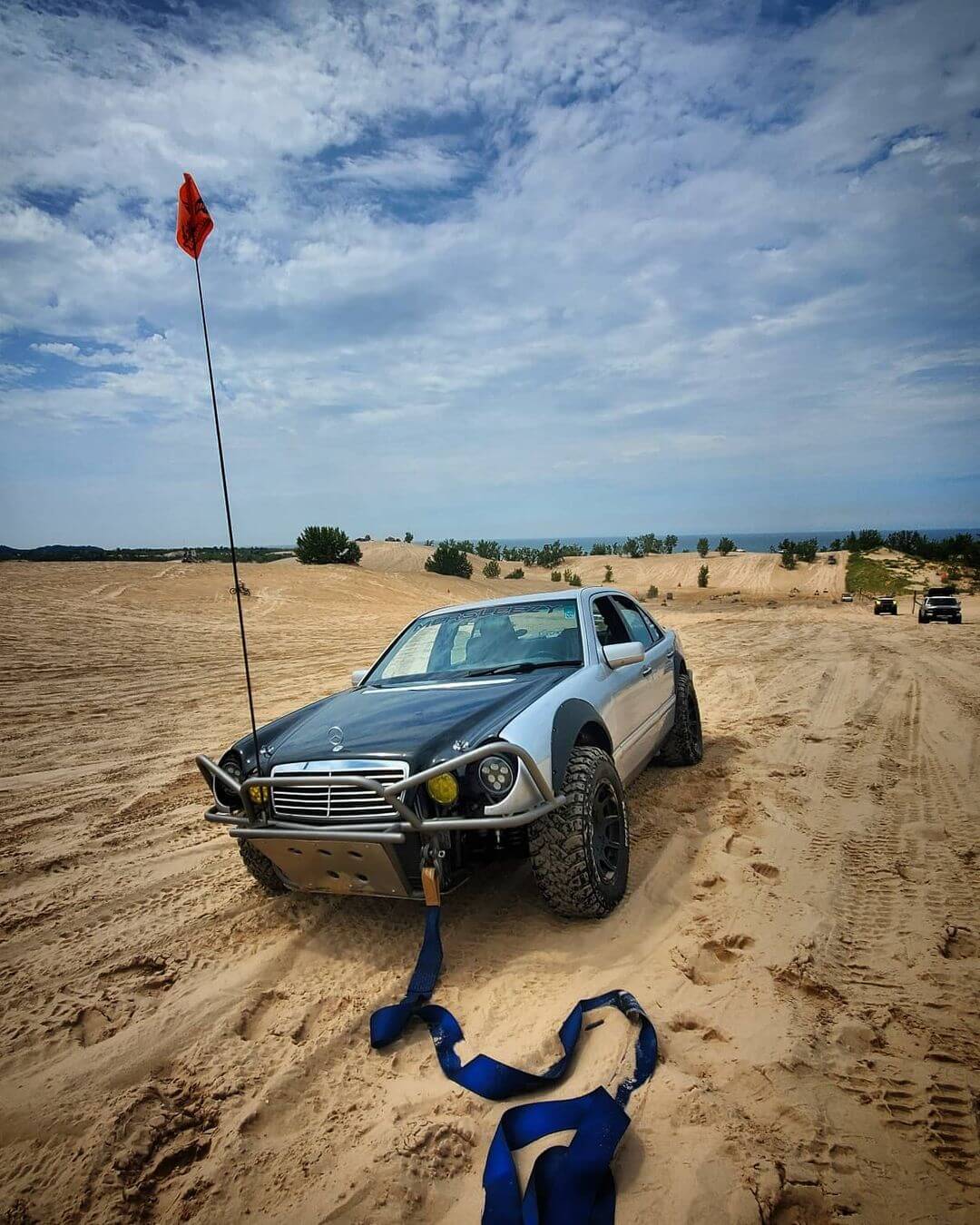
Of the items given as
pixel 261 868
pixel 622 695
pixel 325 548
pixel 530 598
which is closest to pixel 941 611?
pixel 530 598

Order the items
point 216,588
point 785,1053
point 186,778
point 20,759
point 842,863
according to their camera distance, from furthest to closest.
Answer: point 216,588 → point 20,759 → point 186,778 → point 842,863 → point 785,1053

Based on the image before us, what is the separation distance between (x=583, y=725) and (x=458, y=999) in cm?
134

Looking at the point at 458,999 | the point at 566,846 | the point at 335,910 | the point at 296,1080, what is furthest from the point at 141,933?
the point at 566,846

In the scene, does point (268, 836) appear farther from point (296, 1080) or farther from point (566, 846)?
point (566, 846)

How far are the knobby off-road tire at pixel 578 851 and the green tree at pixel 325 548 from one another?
29.1 metres

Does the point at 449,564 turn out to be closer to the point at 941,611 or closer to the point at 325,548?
the point at 325,548

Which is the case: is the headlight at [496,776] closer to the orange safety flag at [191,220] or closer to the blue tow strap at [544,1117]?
the blue tow strap at [544,1117]

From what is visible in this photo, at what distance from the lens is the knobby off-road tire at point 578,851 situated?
115 inches

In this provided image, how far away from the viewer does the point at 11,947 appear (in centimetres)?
319

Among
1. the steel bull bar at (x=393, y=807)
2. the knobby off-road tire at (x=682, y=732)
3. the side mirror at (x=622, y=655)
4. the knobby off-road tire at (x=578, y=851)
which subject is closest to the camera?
the steel bull bar at (x=393, y=807)

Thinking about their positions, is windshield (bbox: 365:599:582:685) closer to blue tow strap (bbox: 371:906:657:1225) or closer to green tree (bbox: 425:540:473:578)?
blue tow strap (bbox: 371:906:657:1225)

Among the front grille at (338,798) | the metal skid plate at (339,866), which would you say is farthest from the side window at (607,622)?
the metal skid plate at (339,866)

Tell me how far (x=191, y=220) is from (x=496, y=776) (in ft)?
9.01

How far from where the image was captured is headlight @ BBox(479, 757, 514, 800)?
8.95 ft
